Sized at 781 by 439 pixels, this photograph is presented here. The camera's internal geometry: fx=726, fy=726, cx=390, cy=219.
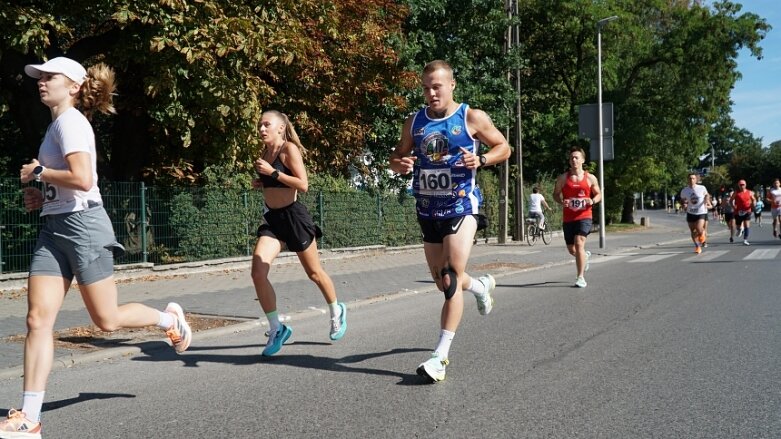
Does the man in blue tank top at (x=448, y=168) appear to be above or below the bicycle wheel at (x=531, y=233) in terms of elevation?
above

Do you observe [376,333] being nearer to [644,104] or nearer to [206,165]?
[206,165]

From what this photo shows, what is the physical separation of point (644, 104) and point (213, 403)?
31.3 meters

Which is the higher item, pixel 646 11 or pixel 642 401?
pixel 646 11

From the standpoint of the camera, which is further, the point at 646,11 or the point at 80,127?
the point at 646,11

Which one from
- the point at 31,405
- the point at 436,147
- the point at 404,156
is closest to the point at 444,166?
the point at 436,147

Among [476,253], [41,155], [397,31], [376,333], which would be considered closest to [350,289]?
[376,333]

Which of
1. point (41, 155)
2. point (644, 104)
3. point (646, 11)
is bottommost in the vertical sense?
point (41, 155)

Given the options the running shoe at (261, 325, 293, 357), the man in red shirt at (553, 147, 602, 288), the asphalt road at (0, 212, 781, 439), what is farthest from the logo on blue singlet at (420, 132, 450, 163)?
the man in red shirt at (553, 147, 602, 288)

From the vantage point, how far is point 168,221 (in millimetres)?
13633

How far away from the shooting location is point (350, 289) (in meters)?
11.0

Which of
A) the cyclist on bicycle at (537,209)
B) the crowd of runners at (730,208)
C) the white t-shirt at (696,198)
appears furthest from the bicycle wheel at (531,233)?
the white t-shirt at (696,198)

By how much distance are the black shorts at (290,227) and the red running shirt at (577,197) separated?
5.82m

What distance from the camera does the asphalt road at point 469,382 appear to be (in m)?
3.89

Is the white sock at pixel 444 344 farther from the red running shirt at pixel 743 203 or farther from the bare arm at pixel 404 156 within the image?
the red running shirt at pixel 743 203
